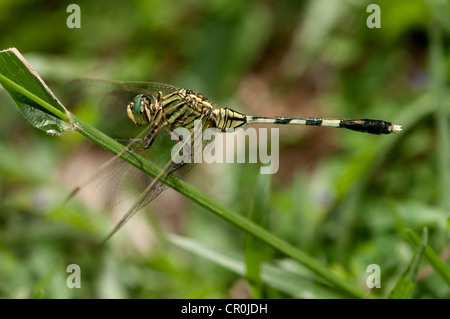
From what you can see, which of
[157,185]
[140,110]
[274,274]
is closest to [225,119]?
[140,110]

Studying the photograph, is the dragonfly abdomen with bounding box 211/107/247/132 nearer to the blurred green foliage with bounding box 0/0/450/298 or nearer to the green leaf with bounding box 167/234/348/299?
the blurred green foliage with bounding box 0/0/450/298

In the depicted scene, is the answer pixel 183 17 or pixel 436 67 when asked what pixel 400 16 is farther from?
pixel 183 17

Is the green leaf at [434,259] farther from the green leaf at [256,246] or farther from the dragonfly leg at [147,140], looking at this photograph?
the dragonfly leg at [147,140]

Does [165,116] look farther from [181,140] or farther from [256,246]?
[256,246]

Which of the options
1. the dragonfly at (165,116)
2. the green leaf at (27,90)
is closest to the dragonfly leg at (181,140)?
the dragonfly at (165,116)

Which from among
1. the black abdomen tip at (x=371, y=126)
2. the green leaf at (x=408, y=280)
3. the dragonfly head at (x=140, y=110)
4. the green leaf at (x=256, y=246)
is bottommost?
the green leaf at (x=408, y=280)

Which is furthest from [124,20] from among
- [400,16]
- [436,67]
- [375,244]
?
[375,244]
